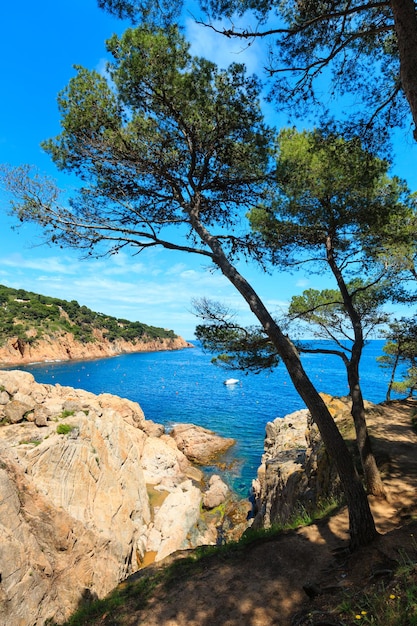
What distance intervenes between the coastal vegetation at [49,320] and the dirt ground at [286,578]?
91985mm

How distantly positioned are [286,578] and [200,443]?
997 inches

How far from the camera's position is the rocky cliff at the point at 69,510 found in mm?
6852

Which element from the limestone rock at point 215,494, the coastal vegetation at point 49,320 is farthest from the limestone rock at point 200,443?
the coastal vegetation at point 49,320

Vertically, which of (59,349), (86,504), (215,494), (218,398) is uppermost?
(86,504)

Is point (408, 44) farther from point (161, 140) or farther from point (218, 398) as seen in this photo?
point (218, 398)

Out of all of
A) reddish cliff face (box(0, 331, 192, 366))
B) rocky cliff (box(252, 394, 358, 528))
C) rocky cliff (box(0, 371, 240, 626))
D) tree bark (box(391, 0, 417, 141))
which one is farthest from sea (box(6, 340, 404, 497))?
tree bark (box(391, 0, 417, 141))

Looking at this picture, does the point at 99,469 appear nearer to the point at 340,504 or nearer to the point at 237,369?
the point at 237,369

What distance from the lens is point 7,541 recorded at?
6.59m

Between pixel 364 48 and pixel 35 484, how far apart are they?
12897 mm

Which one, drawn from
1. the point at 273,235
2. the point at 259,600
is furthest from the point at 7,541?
the point at 273,235

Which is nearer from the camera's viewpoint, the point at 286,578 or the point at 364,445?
the point at 286,578

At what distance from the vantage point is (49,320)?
100375 mm

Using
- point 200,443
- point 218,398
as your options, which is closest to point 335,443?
point 200,443

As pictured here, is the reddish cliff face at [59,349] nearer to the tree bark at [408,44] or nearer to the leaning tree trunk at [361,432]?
the leaning tree trunk at [361,432]
